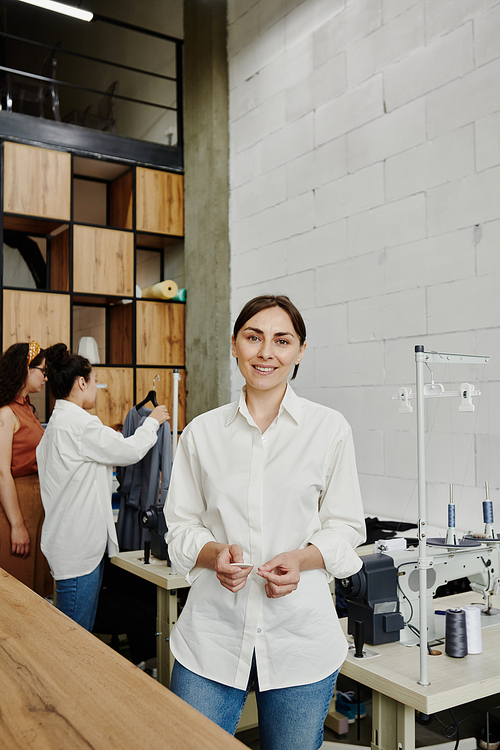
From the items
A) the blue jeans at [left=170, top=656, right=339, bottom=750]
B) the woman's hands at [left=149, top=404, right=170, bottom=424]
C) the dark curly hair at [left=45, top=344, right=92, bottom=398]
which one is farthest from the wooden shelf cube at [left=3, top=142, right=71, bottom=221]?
the blue jeans at [left=170, top=656, right=339, bottom=750]

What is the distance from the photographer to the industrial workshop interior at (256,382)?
3.93 feet

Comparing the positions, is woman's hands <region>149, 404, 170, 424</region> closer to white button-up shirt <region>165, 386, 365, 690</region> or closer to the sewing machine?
the sewing machine

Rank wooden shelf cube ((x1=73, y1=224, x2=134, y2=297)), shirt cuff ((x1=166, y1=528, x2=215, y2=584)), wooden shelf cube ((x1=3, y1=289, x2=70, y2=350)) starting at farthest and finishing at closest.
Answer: wooden shelf cube ((x1=73, y1=224, x2=134, y2=297))
wooden shelf cube ((x1=3, y1=289, x2=70, y2=350))
shirt cuff ((x1=166, y1=528, x2=215, y2=584))

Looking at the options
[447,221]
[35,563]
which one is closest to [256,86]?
[447,221]

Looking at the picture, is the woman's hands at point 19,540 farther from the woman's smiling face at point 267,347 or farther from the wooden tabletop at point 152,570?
the woman's smiling face at point 267,347

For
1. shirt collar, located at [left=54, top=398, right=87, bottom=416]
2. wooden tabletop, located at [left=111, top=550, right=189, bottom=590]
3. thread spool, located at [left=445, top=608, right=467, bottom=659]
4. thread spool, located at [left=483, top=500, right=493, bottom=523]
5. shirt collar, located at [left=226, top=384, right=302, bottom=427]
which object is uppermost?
shirt collar, located at [left=226, top=384, right=302, bottom=427]

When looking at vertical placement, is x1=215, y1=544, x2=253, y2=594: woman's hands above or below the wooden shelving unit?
below

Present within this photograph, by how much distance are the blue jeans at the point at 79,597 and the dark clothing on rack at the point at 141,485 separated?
0.39 m

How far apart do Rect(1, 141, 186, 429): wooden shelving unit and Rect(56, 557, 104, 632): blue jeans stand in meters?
2.10

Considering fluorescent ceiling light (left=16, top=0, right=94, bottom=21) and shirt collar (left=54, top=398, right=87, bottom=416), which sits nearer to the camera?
shirt collar (left=54, top=398, right=87, bottom=416)

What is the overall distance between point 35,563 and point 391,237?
2.43 metres

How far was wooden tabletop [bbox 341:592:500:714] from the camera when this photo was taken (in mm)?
1371

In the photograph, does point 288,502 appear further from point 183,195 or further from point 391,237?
point 183,195

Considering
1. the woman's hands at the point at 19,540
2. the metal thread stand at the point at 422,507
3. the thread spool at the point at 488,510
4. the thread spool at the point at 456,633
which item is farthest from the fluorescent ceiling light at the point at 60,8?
the thread spool at the point at 456,633
